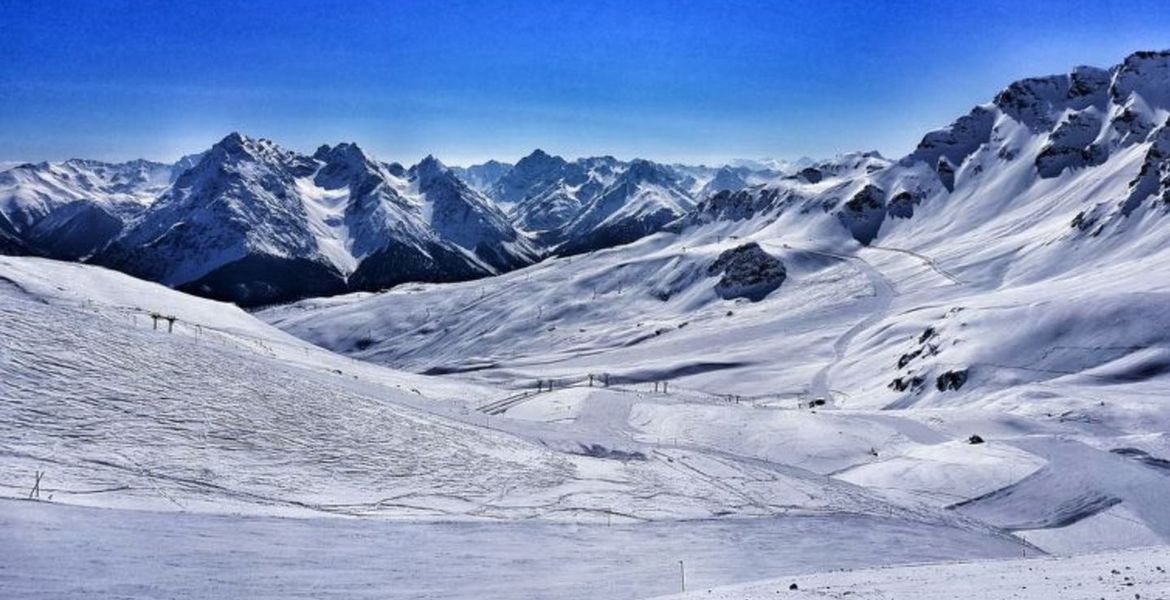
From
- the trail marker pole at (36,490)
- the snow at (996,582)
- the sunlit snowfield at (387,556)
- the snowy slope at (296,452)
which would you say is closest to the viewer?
the snow at (996,582)

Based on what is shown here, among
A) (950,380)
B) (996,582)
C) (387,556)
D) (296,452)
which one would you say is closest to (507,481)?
(296,452)

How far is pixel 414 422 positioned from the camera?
4016 cm

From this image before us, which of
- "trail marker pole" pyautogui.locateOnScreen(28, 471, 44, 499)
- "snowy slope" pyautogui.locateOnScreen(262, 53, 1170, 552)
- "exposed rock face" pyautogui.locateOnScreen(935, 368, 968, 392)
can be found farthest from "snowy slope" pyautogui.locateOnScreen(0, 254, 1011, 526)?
"exposed rock face" pyautogui.locateOnScreen(935, 368, 968, 392)

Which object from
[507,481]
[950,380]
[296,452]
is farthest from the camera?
[950,380]

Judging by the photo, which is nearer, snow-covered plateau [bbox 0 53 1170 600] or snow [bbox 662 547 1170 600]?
A: snow [bbox 662 547 1170 600]

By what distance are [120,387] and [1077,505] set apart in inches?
1701

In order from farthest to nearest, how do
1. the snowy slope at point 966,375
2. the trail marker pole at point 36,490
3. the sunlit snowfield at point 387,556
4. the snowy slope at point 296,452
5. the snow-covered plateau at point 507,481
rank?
the snowy slope at point 966,375, the snowy slope at point 296,452, the trail marker pole at point 36,490, the snow-covered plateau at point 507,481, the sunlit snowfield at point 387,556

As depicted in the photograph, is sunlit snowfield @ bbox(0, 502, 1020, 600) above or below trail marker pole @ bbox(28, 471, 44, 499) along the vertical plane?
below

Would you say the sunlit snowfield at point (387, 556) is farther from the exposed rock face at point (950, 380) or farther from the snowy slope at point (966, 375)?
the exposed rock face at point (950, 380)

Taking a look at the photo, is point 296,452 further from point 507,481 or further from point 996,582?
point 996,582

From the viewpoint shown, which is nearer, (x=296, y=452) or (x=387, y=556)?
(x=387, y=556)

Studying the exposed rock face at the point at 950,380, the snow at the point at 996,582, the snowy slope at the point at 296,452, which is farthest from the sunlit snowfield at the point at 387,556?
the exposed rock face at the point at 950,380

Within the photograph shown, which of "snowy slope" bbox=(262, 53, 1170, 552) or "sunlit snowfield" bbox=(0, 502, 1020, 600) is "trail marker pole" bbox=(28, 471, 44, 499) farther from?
"snowy slope" bbox=(262, 53, 1170, 552)

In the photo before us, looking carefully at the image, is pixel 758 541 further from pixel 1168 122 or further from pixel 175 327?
pixel 1168 122
